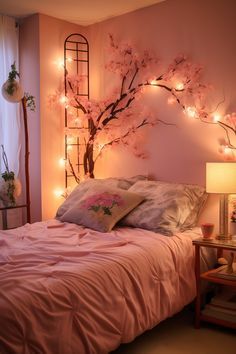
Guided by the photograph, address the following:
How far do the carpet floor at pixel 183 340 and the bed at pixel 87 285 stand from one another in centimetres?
18

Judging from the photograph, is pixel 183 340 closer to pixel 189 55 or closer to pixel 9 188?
pixel 9 188

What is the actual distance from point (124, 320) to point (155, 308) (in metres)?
0.30

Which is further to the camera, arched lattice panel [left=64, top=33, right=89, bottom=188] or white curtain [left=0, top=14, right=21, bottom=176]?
arched lattice panel [left=64, top=33, right=89, bottom=188]

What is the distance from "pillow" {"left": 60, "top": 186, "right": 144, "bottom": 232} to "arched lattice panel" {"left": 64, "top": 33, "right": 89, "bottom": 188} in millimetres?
876

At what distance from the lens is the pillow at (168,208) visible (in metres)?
2.80

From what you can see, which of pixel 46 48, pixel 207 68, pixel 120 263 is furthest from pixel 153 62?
pixel 120 263

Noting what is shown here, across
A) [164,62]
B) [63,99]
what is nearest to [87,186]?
[63,99]

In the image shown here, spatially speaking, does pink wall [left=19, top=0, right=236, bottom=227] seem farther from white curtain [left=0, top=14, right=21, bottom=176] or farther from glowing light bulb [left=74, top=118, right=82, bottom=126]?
white curtain [left=0, top=14, right=21, bottom=176]

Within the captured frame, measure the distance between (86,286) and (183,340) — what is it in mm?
Answer: 882

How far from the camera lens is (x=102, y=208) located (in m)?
2.92

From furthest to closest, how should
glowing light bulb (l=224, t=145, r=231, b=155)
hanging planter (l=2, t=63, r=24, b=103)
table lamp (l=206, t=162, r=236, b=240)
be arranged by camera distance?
hanging planter (l=2, t=63, r=24, b=103) → glowing light bulb (l=224, t=145, r=231, b=155) → table lamp (l=206, t=162, r=236, b=240)

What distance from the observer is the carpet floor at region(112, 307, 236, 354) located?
2.31m

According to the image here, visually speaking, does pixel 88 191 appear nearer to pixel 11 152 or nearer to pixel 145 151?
pixel 145 151

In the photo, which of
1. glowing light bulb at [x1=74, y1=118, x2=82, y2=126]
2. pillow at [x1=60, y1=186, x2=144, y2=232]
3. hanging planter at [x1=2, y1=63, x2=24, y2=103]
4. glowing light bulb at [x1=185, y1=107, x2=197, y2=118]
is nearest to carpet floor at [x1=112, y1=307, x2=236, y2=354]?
pillow at [x1=60, y1=186, x2=144, y2=232]
